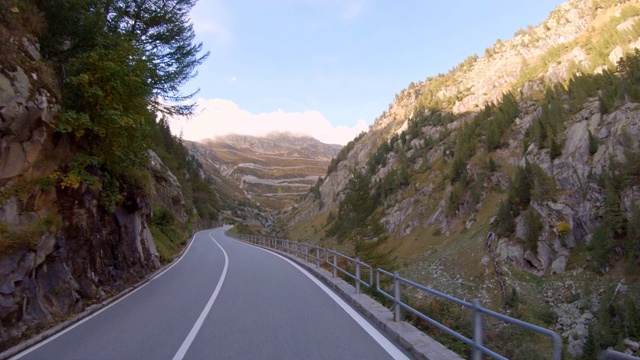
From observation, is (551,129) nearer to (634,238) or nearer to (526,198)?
(526,198)

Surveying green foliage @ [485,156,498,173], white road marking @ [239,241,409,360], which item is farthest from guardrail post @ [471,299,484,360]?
green foliage @ [485,156,498,173]

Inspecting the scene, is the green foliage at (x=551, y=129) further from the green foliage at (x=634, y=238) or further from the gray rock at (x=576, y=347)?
the gray rock at (x=576, y=347)

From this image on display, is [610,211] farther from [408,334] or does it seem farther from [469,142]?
[469,142]

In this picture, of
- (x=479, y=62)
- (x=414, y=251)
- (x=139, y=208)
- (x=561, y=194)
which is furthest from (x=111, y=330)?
(x=479, y=62)

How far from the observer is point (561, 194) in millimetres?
21312

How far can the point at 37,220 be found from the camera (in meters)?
8.85

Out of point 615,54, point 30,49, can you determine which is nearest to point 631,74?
point 615,54

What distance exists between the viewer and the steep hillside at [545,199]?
15.6 meters

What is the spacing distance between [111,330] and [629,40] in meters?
33.7

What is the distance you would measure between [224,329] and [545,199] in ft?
63.5

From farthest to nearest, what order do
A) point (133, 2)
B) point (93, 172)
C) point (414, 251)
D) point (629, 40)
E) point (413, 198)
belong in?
point (413, 198) → point (414, 251) → point (629, 40) → point (133, 2) → point (93, 172)

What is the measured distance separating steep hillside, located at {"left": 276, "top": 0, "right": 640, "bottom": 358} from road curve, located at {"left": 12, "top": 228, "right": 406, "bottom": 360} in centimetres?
271

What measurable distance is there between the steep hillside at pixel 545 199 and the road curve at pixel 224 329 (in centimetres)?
271

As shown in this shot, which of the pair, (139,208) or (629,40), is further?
(629,40)
